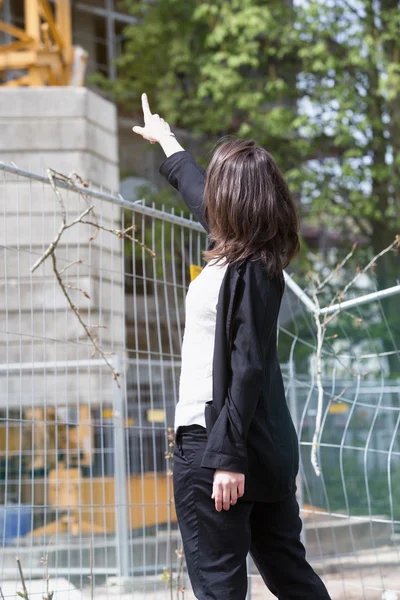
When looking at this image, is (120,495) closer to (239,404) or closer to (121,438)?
(121,438)

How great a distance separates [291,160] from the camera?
1727 centimetres

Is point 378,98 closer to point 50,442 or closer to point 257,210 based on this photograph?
point 50,442

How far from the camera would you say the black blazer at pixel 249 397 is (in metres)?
2.40

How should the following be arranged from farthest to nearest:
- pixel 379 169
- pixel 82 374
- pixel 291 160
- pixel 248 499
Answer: pixel 291 160 < pixel 379 169 < pixel 82 374 < pixel 248 499

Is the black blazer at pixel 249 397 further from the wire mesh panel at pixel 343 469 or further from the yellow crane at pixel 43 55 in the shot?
the yellow crane at pixel 43 55

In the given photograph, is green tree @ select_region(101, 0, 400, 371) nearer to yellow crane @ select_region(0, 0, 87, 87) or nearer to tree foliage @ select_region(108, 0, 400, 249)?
tree foliage @ select_region(108, 0, 400, 249)

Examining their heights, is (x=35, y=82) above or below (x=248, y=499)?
above

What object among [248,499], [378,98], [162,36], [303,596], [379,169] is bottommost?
[303,596]

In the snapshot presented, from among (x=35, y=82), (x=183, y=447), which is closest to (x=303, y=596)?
(x=183, y=447)

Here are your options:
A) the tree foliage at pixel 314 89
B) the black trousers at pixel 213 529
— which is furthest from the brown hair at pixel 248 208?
the tree foliage at pixel 314 89

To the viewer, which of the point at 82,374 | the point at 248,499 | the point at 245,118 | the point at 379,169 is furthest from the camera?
the point at 245,118

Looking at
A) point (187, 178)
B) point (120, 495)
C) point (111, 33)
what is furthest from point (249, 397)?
point (111, 33)

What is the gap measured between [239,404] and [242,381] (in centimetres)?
Result: 6

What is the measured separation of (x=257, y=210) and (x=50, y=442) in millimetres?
7214
